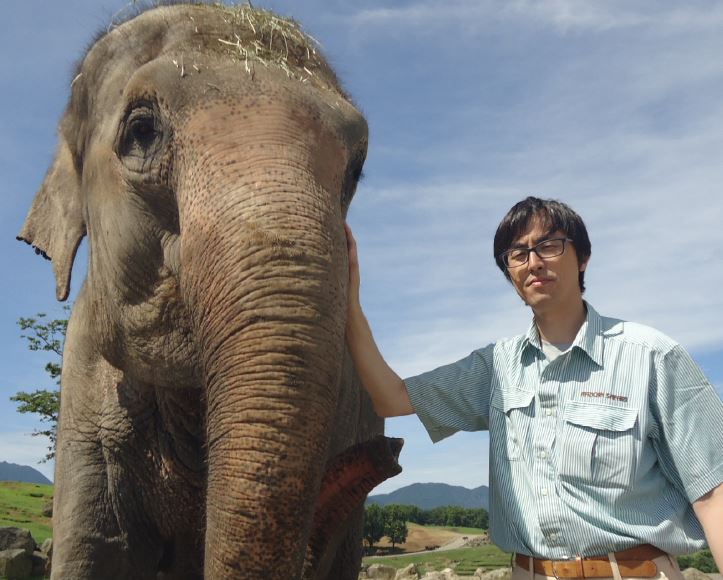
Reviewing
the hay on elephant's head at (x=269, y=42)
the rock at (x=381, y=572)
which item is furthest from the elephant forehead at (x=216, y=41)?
the rock at (x=381, y=572)

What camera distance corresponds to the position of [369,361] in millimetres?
3547

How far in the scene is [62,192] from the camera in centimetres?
476

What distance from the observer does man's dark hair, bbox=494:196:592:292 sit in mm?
3328

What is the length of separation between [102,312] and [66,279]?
0.71m

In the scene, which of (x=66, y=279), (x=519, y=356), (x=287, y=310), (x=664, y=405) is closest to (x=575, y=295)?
(x=519, y=356)

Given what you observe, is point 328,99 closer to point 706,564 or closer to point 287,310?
point 287,310

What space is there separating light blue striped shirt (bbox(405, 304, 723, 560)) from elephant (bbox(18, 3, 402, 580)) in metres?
0.70

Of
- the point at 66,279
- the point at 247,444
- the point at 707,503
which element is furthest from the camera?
the point at 66,279

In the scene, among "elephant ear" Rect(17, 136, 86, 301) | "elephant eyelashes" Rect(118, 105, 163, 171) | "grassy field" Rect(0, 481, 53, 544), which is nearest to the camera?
"elephant eyelashes" Rect(118, 105, 163, 171)

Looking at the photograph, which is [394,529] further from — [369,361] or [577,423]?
[577,423]

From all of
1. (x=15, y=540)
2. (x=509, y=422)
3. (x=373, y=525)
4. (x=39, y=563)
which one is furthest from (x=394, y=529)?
(x=509, y=422)

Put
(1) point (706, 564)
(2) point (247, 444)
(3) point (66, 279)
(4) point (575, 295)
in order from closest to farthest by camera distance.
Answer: (2) point (247, 444), (4) point (575, 295), (3) point (66, 279), (1) point (706, 564)

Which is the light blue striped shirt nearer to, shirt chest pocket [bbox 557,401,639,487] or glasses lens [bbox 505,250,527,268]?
shirt chest pocket [bbox 557,401,639,487]

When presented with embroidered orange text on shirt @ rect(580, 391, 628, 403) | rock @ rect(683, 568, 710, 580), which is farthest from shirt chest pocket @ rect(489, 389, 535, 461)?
rock @ rect(683, 568, 710, 580)
